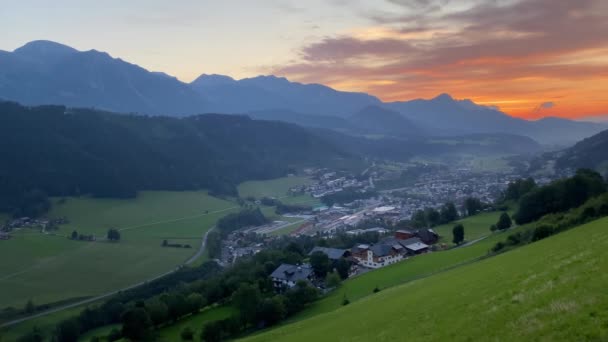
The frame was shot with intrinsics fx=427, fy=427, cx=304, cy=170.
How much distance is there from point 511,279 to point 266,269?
153 feet

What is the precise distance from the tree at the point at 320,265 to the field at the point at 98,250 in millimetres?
48430

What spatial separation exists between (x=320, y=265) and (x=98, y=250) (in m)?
72.1

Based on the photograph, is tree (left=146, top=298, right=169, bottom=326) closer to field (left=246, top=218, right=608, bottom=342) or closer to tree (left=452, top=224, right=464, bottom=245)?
field (left=246, top=218, right=608, bottom=342)

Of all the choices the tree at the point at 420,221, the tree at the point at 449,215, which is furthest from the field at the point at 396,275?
the tree at the point at 420,221

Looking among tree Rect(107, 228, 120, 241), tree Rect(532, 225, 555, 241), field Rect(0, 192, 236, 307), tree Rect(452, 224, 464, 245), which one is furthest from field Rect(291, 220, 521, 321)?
tree Rect(107, 228, 120, 241)

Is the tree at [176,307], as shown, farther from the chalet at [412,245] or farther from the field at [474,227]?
the field at [474,227]

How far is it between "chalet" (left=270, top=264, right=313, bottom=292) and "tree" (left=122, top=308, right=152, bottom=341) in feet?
55.2

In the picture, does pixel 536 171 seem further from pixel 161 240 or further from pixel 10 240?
pixel 10 240

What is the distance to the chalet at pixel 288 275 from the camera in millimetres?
55344

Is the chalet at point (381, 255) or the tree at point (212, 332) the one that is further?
the chalet at point (381, 255)

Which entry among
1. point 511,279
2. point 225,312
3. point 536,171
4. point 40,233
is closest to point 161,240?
point 40,233

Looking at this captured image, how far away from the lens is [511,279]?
1839 cm

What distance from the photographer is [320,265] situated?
2306 inches

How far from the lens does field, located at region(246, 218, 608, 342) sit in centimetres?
1080
